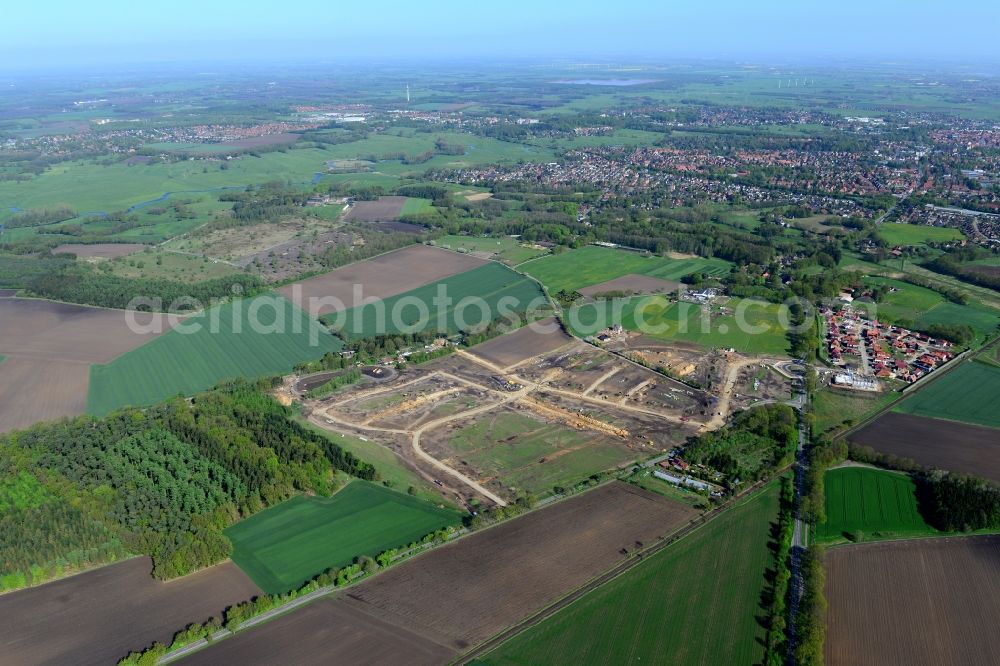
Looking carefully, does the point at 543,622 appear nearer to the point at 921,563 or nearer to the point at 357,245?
the point at 921,563

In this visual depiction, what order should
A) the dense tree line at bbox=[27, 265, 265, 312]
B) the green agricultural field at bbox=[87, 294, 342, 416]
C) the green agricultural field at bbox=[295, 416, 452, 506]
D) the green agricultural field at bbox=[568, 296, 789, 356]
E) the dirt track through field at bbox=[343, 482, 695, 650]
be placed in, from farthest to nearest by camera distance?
the dense tree line at bbox=[27, 265, 265, 312] → the green agricultural field at bbox=[568, 296, 789, 356] → the green agricultural field at bbox=[87, 294, 342, 416] → the green agricultural field at bbox=[295, 416, 452, 506] → the dirt track through field at bbox=[343, 482, 695, 650]

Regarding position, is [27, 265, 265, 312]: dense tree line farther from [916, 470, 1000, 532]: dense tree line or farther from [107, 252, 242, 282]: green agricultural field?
[916, 470, 1000, 532]: dense tree line

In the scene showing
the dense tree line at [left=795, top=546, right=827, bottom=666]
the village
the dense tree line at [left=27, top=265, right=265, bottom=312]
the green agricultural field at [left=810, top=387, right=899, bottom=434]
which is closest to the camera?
the dense tree line at [left=795, top=546, right=827, bottom=666]

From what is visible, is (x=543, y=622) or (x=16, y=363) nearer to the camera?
(x=543, y=622)

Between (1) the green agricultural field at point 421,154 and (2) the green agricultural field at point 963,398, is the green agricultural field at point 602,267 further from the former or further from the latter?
(1) the green agricultural field at point 421,154

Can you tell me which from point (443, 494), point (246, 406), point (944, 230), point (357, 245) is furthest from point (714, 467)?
point (944, 230)

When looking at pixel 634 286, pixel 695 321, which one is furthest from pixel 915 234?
pixel 695 321

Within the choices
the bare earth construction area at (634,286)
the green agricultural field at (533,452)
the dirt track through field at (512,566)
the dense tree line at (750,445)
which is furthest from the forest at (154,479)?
→ the bare earth construction area at (634,286)

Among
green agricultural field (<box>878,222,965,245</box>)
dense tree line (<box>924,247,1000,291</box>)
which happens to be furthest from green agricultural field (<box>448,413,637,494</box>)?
green agricultural field (<box>878,222,965,245</box>)
